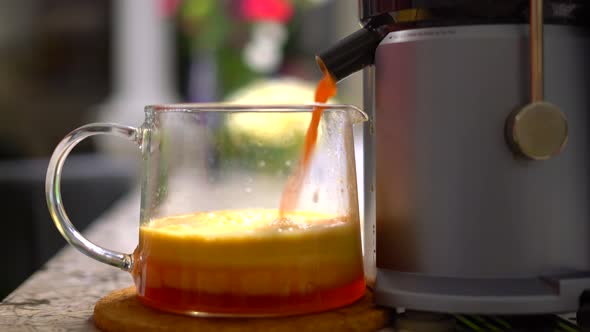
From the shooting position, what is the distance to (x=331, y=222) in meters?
0.53

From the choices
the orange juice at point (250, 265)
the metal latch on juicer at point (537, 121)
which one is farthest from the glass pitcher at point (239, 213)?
the metal latch on juicer at point (537, 121)

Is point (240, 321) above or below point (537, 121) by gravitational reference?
below

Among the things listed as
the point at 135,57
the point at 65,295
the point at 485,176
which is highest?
the point at 135,57

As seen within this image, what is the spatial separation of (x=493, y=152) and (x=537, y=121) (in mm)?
36

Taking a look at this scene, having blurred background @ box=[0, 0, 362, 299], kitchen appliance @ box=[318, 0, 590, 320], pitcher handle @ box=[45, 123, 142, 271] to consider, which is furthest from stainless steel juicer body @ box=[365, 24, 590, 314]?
blurred background @ box=[0, 0, 362, 299]

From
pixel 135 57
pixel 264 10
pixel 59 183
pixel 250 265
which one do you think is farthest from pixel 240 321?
pixel 135 57

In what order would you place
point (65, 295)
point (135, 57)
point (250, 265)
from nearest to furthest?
point (250, 265) < point (65, 295) < point (135, 57)

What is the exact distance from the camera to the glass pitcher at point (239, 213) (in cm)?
49

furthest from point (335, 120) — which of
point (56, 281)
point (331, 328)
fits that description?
point (56, 281)

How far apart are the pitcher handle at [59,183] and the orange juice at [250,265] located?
4 cm

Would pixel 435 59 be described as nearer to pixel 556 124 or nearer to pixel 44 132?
pixel 556 124

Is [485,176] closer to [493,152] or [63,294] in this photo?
[493,152]

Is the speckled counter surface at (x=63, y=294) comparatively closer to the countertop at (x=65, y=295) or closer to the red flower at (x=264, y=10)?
the countertop at (x=65, y=295)

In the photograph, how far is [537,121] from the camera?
0.49 m
